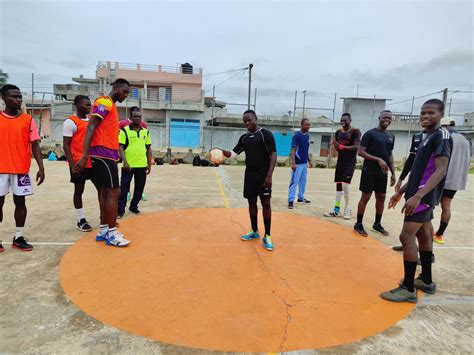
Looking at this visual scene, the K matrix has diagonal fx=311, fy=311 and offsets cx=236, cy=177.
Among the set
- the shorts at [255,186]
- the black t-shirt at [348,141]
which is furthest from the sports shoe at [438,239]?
the shorts at [255,186]

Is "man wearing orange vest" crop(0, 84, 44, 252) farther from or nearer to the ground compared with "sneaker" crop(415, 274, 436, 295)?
farther from the ground

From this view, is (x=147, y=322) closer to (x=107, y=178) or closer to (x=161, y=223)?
(x=107, y=178)

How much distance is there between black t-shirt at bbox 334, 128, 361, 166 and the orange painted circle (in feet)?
5.69

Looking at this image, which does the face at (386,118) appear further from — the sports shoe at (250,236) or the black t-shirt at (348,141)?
the sports shoe at (250,236)

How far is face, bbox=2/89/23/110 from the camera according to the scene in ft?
12.7

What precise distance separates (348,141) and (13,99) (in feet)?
18.4

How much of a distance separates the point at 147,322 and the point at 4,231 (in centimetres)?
365

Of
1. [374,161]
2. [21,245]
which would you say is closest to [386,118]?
[374,161]

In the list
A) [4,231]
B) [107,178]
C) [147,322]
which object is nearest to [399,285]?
[147,322]

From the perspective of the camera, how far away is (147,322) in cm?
269

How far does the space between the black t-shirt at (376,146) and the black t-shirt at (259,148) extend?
1937 millimetres

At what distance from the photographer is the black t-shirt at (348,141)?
6.28 meters

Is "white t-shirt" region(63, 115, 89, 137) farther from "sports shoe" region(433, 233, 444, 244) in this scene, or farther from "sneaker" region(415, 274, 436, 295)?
"sports shoe" region(433, 233, 444, 244)

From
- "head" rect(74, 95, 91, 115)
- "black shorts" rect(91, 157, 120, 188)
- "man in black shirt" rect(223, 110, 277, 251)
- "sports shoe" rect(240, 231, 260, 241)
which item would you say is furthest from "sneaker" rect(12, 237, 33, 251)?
"man in black shirt" rect(223, 110, 277, 251)
